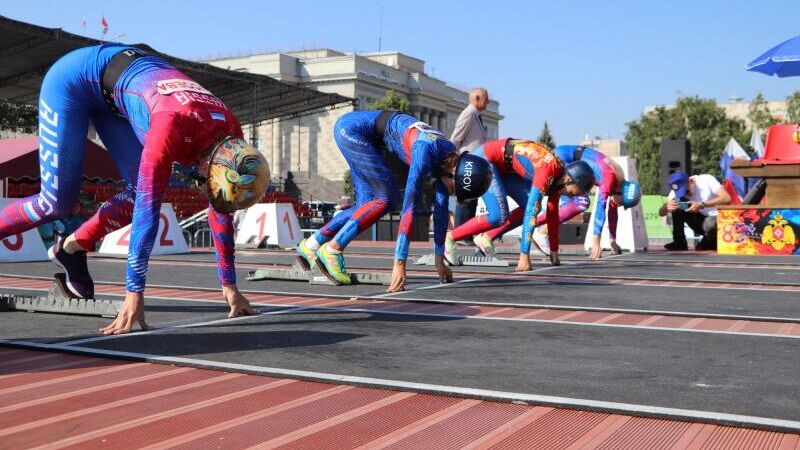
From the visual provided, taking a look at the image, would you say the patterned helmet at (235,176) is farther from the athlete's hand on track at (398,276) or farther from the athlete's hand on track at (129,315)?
the athlete's hand on track at (398,276)

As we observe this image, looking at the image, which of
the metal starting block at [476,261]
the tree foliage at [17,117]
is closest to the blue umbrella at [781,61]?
the metal starting block at [476,261]

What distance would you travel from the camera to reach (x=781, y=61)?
14.9 m

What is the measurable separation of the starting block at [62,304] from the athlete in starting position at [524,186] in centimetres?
595

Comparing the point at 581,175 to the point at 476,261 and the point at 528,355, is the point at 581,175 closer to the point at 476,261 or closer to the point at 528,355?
the point at 476,261

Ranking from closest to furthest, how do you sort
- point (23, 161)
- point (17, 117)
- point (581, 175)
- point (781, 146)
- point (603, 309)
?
point (603, 309), point (581, 175), point (781, 146), point (23, 161), point (17, 117)

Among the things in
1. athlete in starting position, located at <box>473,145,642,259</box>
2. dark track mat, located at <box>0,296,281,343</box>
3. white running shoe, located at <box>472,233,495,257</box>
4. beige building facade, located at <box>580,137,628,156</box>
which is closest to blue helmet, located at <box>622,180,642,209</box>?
athlete in starting position, located at <box>473,145,642,259</box>

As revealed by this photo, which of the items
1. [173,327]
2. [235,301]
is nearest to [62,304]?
[173,327]

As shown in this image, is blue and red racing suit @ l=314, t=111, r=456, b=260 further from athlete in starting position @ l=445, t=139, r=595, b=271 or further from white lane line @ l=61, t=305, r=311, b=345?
athlete in starting position @ l=445, t=139, r=595, b=271

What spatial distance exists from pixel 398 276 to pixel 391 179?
1509mm

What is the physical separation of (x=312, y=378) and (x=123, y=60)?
2894 millimetres

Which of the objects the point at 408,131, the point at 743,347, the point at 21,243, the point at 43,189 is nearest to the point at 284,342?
the point at 43,189

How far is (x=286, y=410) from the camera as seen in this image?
320 centimetres

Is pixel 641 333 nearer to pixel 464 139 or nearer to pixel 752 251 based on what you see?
pixel 464 139

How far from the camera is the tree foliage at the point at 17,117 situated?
52.4 m
